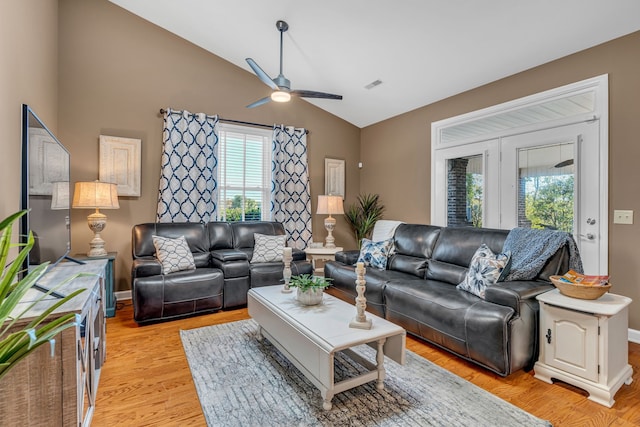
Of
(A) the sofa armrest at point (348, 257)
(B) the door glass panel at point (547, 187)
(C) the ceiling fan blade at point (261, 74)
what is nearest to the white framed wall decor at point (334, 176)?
(A) the sofa armrest at point (348, 257)

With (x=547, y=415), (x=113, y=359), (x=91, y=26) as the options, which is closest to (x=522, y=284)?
(x=547, y=415)

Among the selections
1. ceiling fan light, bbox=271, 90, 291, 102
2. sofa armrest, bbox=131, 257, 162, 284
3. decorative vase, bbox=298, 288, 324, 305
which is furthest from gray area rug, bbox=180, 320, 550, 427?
ceiling fan light, bbox=271, 90, 291, 102

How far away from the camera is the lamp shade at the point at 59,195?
2334mm

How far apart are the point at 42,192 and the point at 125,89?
2616mm

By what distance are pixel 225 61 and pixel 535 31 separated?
3837 mm

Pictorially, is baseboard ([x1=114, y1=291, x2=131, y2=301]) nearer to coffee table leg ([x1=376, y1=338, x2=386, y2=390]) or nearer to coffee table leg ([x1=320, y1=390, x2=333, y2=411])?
coffee table leg ([x1=320, y1=390, x2=333, y2=411])

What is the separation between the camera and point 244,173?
500 centimetres

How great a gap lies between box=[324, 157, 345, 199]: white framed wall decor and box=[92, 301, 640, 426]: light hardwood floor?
10.6 feet

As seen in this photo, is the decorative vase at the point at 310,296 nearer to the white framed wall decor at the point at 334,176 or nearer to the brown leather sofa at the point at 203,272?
the brown leather sofa at the point at 203,272

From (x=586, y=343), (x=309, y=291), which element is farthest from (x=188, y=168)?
(x=586, y=343)

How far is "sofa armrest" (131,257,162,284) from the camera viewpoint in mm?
3294

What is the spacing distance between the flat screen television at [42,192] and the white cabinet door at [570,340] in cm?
320

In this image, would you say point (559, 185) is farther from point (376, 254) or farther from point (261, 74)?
point (261, 74)

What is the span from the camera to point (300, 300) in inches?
97.6
